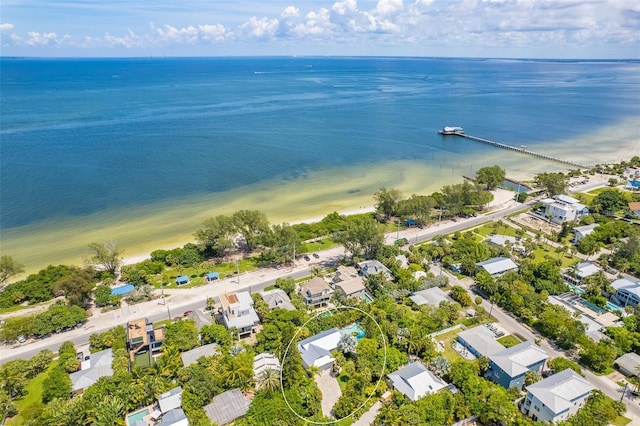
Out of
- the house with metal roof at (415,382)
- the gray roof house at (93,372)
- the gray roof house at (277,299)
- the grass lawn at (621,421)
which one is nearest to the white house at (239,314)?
the gray roof house at (277,299)

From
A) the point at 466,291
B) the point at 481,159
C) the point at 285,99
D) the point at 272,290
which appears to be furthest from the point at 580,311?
the point at 285,99

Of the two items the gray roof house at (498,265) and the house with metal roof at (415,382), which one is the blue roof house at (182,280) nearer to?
the house with metal roof at (415,382)

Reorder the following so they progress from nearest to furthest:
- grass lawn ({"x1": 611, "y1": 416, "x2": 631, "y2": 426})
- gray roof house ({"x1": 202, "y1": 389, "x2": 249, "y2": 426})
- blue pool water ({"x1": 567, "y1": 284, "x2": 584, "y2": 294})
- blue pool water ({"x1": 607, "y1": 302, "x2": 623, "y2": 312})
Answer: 1. gray roof house ({"x1": 202, "y1": 389, "x2": 249, "y2": 426})
2. grass lawn ({"x1": 611, "y1": 416, "x2": 631, "y2": 426})
3. blue pool water ({"x1": 607, "y1": 302, "x2": 623, "y2": 312})
4. blue pool water ({"x1": 567, "y1": 284, "x2": 584, "y2": 294})

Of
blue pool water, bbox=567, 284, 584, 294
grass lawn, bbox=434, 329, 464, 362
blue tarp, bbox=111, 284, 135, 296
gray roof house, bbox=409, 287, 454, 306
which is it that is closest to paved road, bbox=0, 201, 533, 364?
blue tarp, bbox=111, 284, 135, 296

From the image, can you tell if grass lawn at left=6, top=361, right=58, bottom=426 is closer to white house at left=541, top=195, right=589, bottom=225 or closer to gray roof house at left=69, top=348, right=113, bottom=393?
gray roof house at left=69, top=348, right=113, bottom=393

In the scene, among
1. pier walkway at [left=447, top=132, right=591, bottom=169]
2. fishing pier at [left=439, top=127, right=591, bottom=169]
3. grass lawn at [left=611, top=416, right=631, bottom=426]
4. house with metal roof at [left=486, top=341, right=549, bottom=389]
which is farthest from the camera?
fishing pier at [left=439, top=127, right=591, bottom=169]

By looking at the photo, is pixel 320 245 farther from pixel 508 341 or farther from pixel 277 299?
pixel 508 341

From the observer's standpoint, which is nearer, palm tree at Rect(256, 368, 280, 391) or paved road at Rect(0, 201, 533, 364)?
palm tree at Rect(256, 368, 280, 391)
